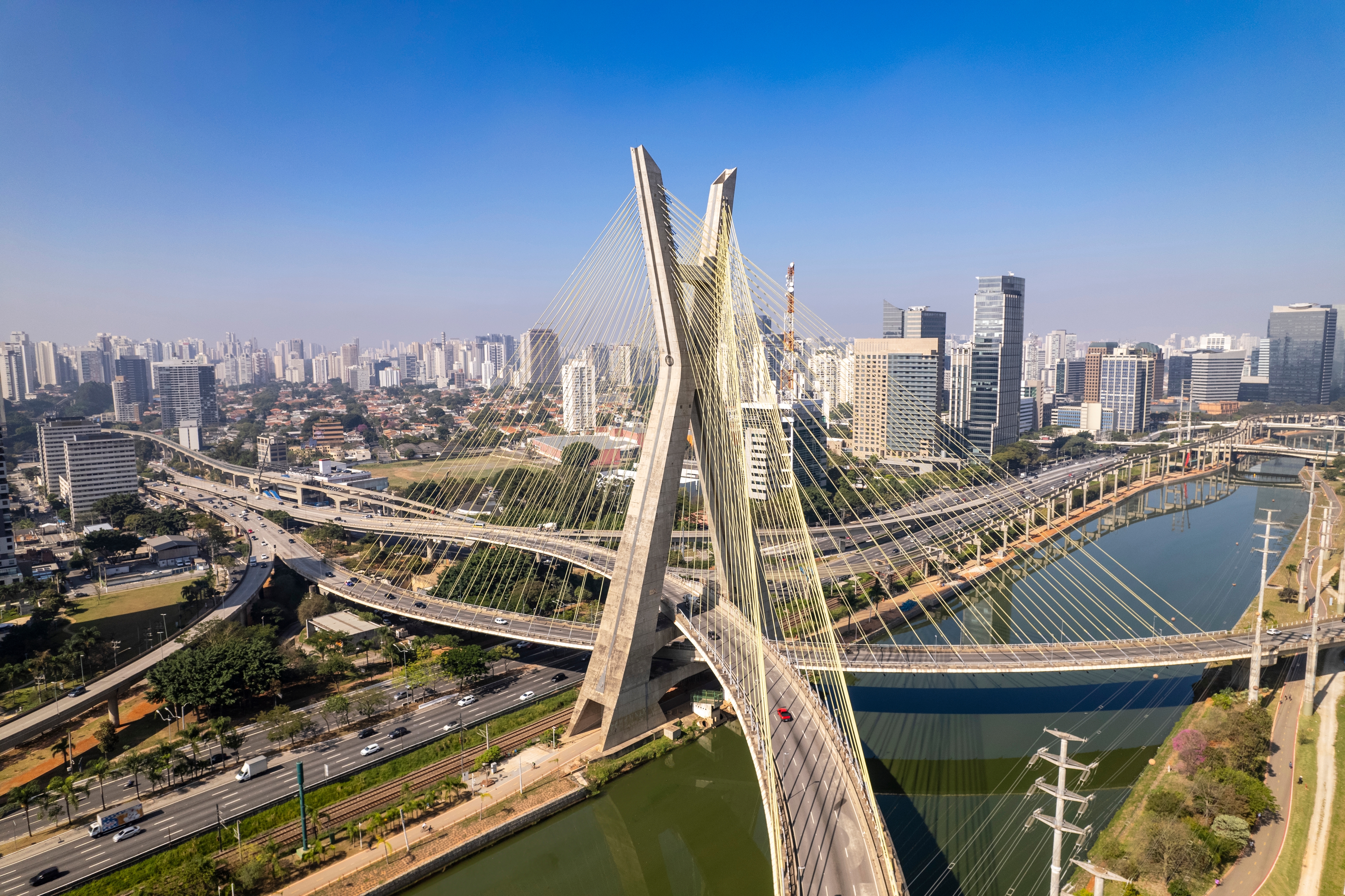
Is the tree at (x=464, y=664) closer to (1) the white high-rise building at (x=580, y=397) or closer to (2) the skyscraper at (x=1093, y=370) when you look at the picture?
(1) the white high-rise building at (x=580, y=397)

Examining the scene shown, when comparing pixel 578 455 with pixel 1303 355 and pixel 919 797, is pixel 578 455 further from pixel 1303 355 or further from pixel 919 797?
pixel 1303 355

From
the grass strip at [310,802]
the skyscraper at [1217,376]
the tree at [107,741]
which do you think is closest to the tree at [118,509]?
the tree at [107,741]

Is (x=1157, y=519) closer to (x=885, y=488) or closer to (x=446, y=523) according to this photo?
(x=885, y=488)

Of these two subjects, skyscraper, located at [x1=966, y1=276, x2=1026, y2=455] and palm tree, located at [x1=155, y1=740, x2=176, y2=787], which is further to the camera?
skyscraper, located at [x1=966, y1=276, x2=1026, y2=455]

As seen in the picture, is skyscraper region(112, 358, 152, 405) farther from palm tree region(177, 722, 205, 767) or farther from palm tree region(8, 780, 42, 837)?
palm tree region(8, 780, 42, 837)

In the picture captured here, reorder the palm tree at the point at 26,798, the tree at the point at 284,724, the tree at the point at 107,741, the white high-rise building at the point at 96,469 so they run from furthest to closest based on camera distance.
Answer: the white high-rise building at the point at 96,469 < the tree at the point at 107,741 < the tree at the point at 284,724 < the palm tree at the point at 26,798

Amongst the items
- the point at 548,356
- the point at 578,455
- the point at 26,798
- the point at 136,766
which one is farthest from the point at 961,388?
the point at 26,798

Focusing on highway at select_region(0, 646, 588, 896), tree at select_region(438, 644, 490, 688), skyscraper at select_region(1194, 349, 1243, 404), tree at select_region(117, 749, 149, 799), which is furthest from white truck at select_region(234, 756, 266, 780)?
skyscraper at select_region(1194, 349, 1243, 404)
